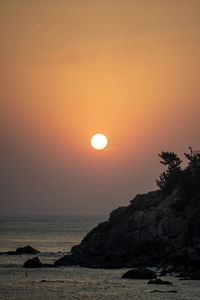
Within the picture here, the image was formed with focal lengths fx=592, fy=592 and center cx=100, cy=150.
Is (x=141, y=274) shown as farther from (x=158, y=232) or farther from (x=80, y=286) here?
(x=158, y=232)

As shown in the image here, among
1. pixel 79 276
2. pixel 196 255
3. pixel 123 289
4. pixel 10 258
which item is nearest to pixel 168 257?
pixel 196 255

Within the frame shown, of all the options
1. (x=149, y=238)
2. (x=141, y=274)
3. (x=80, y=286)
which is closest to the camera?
(x=80, y=286)

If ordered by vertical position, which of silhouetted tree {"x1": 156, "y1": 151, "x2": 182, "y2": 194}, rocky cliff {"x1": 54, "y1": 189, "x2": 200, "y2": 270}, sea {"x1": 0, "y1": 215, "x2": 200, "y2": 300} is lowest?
sea {"x1": 0, "y1": 215, "x2": 200, "y2": 300}

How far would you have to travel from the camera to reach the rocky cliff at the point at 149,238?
317 feet

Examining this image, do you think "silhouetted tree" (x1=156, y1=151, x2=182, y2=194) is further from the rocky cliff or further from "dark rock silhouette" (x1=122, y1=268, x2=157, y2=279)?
"dark rock silhouette" (x1=122, y1=268, x2=157, y2=279)

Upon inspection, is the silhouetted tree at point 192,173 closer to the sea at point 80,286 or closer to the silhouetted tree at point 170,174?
the silhouetted tree at point 170,174

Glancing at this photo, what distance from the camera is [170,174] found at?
394 ft

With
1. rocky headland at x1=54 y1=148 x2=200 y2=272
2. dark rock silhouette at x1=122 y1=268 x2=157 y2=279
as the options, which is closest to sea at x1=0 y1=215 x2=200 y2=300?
dark rock silhouette at x1=122 y1=268 x2=157 y2=279

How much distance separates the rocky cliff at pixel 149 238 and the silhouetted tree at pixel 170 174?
307 centimetres

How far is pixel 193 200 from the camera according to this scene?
109688 millimetres

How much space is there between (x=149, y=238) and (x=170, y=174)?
20.6 metres

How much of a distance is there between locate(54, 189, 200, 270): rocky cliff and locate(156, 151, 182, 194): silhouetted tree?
10.1 ft

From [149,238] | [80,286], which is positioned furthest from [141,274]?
[149,238]

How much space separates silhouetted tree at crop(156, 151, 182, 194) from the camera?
119m
